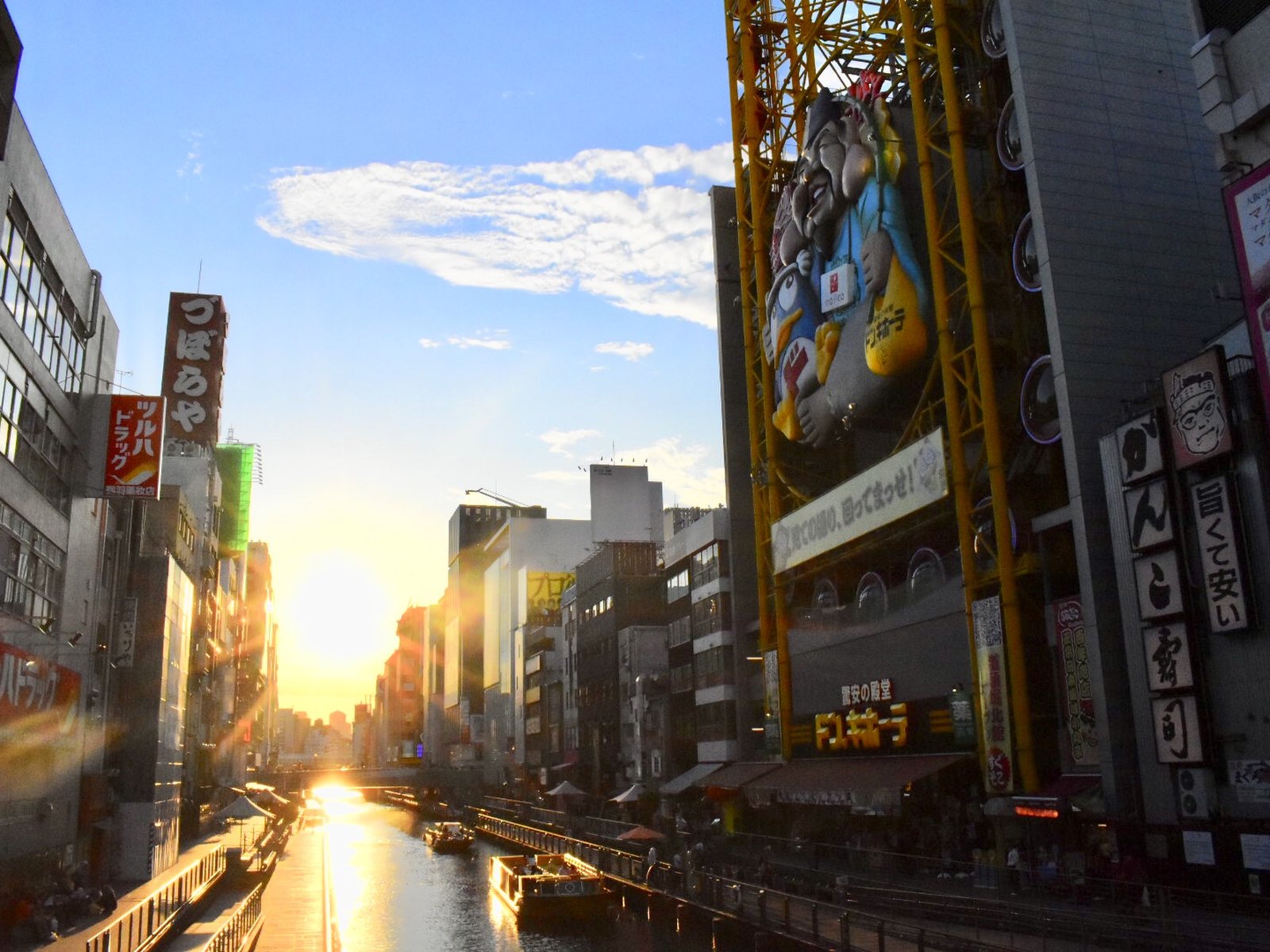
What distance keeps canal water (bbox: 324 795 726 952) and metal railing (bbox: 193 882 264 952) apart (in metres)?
4.05

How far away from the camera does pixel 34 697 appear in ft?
108

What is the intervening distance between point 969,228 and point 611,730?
195ft

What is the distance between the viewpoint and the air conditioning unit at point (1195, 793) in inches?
1127

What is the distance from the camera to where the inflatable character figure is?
149 feet

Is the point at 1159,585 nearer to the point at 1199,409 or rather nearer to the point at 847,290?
the point at 1199,409

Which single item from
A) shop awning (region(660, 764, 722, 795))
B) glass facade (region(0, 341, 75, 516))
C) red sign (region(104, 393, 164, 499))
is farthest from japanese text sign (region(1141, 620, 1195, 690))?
shop awning (region(660, 764, 722, 795))

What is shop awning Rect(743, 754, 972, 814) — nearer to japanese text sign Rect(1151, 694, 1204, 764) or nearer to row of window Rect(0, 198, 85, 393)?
japanese text sign Rect(1151, 694, 1204, 764)

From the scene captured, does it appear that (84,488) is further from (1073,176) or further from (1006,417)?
(1073,176)

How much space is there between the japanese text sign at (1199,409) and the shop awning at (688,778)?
40.6 meters

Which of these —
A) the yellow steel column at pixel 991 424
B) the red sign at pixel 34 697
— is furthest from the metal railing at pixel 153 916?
the yellow steel column at pixel 991 424

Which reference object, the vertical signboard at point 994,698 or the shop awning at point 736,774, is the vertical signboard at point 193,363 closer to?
the shop awning at point 736,774

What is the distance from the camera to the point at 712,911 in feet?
117

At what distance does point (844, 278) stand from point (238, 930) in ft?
112

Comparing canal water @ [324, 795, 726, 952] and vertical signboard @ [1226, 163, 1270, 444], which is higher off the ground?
vertical signboard @ [1226, 163, 1270, 444]
